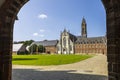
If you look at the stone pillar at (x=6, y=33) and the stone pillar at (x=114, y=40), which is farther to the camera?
the stone pillar at (x=6, y=33)

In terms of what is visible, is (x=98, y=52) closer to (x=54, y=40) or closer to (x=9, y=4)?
(x=54, y=40)

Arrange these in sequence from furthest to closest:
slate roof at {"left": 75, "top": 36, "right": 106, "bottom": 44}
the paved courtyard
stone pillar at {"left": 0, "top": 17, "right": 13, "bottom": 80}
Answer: slate roof at {"left": 75, "top": 36, "right": 106, "bottom": 44} < the paved courtyard < stone pillar at {"left": 0, "top": 17, "right": 13, "bottom": 80}

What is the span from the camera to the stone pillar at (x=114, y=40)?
14.5ft

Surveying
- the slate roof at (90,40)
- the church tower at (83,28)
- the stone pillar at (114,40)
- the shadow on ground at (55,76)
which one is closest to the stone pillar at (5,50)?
the stone pillar at (114,40)

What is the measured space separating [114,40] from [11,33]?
2.95m

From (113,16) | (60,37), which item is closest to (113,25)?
(113,16)

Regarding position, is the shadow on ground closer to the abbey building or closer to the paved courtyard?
the paved courtyard

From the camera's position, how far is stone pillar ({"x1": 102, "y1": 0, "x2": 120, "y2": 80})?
4.42 meters

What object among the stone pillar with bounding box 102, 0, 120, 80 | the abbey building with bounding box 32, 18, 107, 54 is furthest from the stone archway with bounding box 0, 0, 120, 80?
the abbey building with bounding box 32, 18, 107, 54

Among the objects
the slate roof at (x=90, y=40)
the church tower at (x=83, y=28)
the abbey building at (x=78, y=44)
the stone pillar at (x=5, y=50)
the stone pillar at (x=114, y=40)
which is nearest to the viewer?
the stone pillar at (x=114, y=40)

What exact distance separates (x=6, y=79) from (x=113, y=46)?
3.05 m

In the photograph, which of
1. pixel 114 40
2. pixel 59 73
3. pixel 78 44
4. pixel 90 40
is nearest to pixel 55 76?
pixel 59 73

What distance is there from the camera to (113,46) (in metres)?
4.50

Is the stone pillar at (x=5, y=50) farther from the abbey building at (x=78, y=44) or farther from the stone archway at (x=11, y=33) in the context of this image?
the abbey building at (x=78, y=44)
